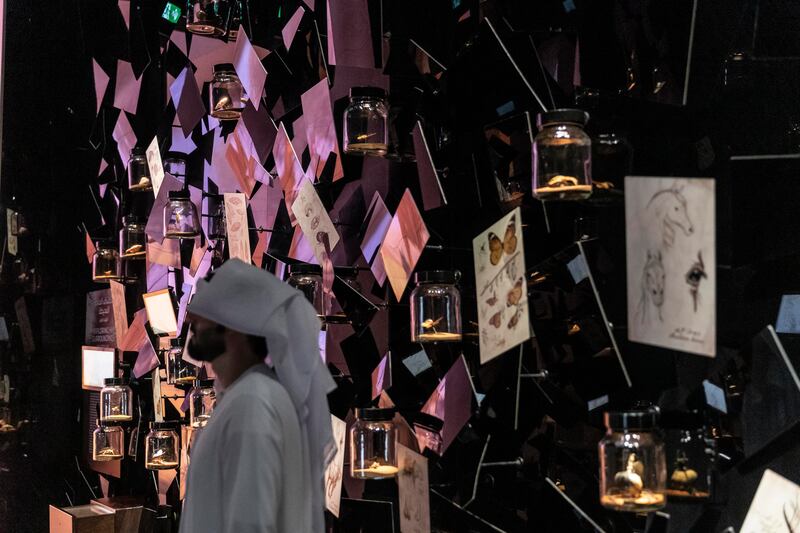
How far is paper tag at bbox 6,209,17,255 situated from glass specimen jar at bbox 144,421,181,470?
1856 millimetres

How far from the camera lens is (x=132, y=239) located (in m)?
5.42

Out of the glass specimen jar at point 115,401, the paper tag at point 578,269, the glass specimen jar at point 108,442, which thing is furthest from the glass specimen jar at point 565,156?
the glass specimen jar at point 108,442

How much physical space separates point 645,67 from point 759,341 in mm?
678

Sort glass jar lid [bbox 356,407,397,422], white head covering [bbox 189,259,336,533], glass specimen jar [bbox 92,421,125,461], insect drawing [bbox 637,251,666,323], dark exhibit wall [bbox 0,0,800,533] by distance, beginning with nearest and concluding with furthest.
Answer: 1. dark exhibit wall [bbox 0,0,800,533]
2. insect drawing [bbox 637,251,666,323]
3. white head covering [bbox 189,259,336,533]
4. glass jar lid [bbox 356,407,397,422]
5. glass specimen jar [bbox 92,421,125,461]

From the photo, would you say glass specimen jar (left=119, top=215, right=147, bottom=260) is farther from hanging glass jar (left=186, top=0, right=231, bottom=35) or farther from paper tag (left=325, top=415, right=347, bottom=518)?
paper tag (left=325, top=415, right=347, bottom=518)

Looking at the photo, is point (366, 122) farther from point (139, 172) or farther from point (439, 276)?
point (139, 172)

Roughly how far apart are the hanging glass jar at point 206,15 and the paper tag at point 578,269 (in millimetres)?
2350

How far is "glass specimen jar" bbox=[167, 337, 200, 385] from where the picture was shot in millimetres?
4902

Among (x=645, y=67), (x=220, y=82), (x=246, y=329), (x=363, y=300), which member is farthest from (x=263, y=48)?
(x=645, y=67)

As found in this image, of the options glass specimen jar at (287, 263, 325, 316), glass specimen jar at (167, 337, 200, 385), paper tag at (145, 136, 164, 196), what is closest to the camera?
glass specimen jar at (287, 263, 325, 316)

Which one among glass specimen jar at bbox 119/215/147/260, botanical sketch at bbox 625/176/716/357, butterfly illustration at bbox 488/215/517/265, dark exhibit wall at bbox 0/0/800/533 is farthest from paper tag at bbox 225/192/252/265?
botanical sketch at bbox 625/176/716/357

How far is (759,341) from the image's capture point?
2264 millimetres

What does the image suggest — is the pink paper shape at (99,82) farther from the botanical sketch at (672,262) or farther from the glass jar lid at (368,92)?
the botanical sketch at (672,262)

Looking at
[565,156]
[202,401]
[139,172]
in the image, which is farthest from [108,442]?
[565,156]
